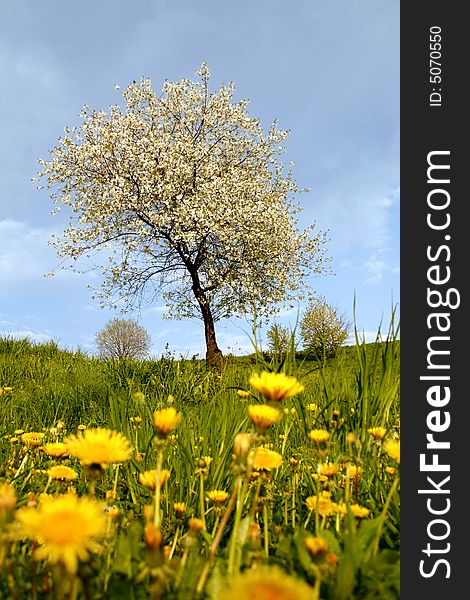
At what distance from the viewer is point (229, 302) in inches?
674

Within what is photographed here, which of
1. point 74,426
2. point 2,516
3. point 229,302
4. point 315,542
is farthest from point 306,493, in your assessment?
point 229,302

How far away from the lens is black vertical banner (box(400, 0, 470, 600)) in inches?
42.5

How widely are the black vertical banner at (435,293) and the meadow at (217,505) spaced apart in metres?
0.08

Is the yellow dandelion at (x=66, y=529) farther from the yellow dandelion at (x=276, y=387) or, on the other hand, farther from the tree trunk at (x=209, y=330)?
the tree trunk at (x=209, y=330)

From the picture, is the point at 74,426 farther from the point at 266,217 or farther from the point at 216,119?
the point at 216,119

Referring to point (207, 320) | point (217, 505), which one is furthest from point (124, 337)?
point (217, 505)

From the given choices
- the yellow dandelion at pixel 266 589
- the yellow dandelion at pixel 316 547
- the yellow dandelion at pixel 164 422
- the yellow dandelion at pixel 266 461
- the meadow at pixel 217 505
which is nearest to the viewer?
the yellow dandelion at pixel 266 589

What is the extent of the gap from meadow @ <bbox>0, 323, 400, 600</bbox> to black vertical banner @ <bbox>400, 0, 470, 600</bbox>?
8 centimetres

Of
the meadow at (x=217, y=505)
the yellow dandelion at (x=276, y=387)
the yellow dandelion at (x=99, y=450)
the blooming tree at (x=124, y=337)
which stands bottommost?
the meadow at (x=217, y=505)

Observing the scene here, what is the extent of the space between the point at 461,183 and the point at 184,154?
51.7 feet

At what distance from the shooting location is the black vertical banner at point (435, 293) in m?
1.08

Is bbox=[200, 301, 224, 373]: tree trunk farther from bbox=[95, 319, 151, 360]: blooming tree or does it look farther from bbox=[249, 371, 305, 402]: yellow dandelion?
bbox=[249, 371, 305, 402]: yellow dandelion

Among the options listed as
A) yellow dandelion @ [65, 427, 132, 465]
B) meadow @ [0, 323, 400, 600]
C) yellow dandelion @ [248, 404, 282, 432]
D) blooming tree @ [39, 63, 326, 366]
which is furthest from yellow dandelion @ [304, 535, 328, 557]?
blooming tree @ [39, 63, 326, 366]

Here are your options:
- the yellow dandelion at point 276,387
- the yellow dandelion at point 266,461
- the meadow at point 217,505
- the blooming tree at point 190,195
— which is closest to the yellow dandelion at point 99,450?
the meadow at point 217,505
